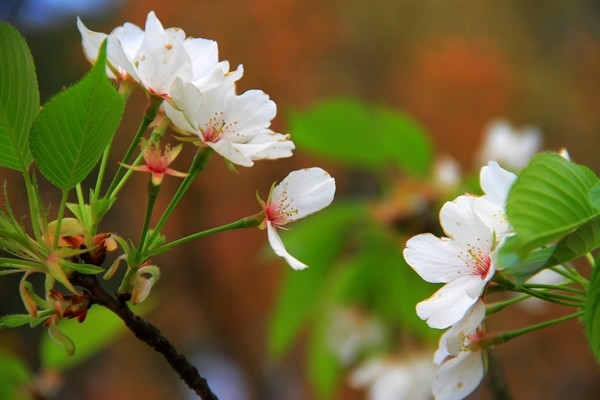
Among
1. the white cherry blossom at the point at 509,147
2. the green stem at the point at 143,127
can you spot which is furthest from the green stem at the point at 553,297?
the white cherry blossom at the point at 509,147

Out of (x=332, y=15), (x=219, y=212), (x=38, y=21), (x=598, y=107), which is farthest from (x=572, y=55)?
(x=38, y=21)

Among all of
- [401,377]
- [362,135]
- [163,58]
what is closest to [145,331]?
[163,58]

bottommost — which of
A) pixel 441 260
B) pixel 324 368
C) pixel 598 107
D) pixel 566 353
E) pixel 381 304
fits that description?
pixel 566 353

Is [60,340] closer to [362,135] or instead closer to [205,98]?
[205,98]

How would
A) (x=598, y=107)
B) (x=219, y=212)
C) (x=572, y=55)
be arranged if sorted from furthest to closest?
(x=572, y=55) < (x=598, y=107) < (x=219, y=212)

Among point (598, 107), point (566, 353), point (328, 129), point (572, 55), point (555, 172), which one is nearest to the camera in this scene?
point (555, 172)

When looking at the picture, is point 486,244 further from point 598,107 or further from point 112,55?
point 598,107
